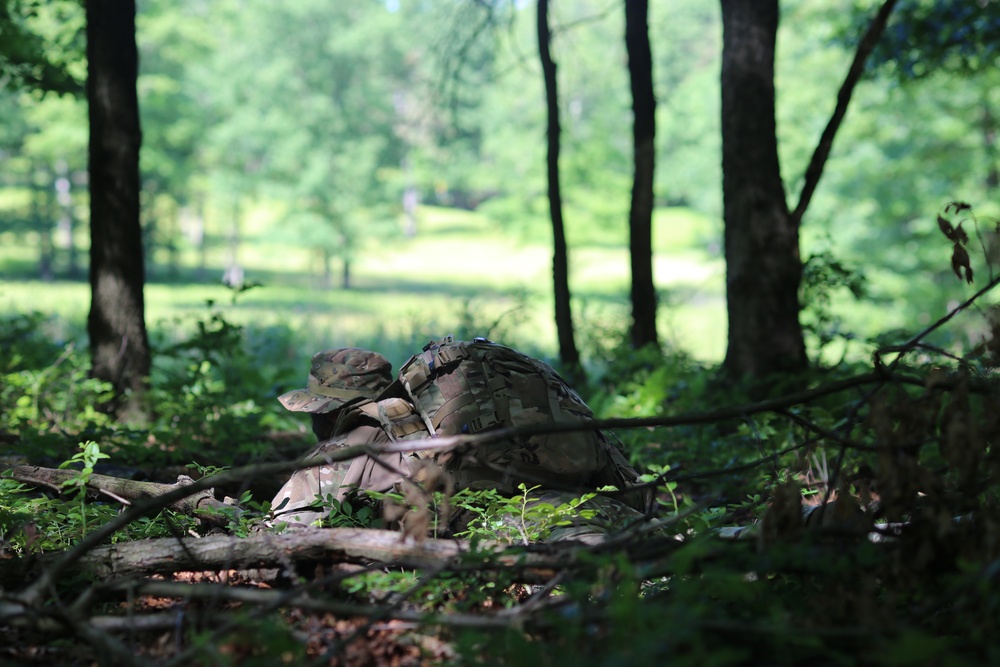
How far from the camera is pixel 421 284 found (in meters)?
40.6

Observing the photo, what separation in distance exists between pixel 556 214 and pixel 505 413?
6072 mm

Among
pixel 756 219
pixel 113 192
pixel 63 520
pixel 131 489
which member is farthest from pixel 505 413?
pixel 113 192

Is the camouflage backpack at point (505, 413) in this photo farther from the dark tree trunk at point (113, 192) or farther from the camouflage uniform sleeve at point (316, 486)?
the dark tree trunk at point (113, 192)

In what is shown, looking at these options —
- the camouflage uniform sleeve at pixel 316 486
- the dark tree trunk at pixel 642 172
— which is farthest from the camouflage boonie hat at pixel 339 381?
the dark tree trunk at pixel 642 172

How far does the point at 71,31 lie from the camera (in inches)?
365

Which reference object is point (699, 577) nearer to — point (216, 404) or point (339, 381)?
point (339, 381)

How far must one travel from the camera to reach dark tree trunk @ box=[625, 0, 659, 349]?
9188 mm

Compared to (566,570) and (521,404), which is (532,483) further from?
(566,570)

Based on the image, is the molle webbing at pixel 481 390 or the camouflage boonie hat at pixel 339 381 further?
the camouflage boonie hat at pixel 339 381

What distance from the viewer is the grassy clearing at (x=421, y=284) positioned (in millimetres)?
19859

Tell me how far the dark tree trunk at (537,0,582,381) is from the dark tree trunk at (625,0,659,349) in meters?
0.75

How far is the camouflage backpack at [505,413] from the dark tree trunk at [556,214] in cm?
512

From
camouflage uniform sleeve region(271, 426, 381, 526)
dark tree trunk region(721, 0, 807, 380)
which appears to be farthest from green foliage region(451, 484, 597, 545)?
dark tree trunk region(721, 0, 807, 380)

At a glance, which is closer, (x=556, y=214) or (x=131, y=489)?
(x=131, y=489)
